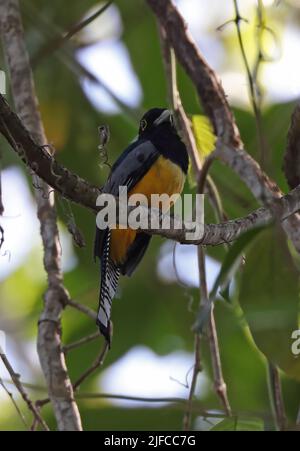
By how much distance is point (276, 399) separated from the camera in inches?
120

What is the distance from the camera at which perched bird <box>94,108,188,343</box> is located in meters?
4.08

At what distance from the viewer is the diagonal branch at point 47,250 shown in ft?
10.5

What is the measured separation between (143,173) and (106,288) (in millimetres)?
562

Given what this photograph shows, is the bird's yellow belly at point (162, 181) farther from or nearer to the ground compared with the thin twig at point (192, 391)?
farther from the ground

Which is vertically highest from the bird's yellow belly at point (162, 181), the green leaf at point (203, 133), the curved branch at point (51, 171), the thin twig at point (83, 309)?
the green leaf at point (203, 133)

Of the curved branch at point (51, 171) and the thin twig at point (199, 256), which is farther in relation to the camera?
the thin twig at point (199, 256)

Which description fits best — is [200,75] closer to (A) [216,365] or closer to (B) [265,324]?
(A) [216,365]

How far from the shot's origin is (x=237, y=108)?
455 centimetres

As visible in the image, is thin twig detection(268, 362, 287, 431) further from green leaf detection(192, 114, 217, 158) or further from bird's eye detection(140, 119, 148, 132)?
bird's eye detection(140, 119, 148, 132)

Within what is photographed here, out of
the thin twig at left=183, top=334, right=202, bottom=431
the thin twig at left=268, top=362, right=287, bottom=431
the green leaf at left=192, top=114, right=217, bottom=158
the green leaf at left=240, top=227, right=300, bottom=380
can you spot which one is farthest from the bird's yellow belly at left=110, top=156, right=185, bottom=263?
the green leaf at left=240, top=227, right=300, bottom=380

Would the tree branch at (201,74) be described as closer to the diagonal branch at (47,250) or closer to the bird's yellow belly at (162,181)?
the bird's yellow belly at (162,181)

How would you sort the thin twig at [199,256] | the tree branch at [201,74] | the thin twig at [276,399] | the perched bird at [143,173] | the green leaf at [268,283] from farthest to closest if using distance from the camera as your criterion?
the perched bird at [143,173] < the tree branch at [201,74] < the thin twig at [199,256] < the thin twig at [276,399] < the green leaf at [268,283]

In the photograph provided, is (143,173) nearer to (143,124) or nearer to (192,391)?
(143,124)

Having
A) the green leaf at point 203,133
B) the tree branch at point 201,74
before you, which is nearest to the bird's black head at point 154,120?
the green leaf at point 203,133
